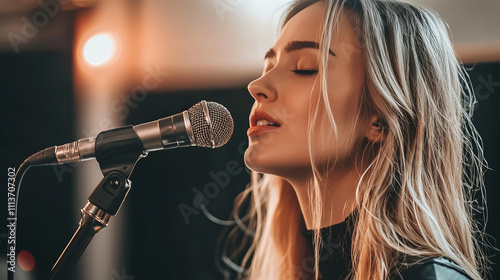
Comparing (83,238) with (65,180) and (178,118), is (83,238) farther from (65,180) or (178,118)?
(65,180)

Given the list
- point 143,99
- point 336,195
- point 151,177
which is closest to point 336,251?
point 336,195

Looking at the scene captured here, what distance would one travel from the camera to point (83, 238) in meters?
0.73

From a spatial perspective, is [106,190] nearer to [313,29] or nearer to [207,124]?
[207,124]

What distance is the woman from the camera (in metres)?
0.91

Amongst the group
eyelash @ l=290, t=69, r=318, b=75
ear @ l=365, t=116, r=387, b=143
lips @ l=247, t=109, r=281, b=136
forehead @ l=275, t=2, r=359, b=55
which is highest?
forehead @ l=275, t=2, r=359, b=55

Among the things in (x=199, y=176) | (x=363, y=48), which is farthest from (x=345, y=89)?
(x=199, y=176)

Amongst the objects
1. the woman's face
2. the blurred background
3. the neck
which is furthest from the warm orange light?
the neck

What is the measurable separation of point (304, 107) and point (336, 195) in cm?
21

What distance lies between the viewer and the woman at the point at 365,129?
0.91m

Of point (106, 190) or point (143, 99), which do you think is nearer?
point (106, 190)

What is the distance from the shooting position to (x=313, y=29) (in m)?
0.98

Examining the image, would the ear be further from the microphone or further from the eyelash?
the microphone

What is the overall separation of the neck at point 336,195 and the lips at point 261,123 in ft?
0.45

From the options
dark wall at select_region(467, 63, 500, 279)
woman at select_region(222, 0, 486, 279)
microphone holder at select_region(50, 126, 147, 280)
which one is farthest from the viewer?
dark wall at select_region(467, 63, 500, 279)
